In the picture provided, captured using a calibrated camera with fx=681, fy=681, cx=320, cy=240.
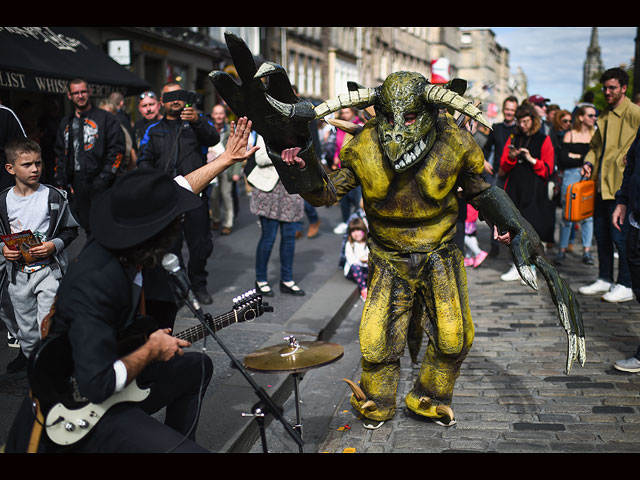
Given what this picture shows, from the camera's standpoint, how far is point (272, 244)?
7.19 metres

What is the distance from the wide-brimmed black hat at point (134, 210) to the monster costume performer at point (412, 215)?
0.87m

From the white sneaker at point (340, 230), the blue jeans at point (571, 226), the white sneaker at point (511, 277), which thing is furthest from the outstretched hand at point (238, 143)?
the white sneaker at point (340, 230)

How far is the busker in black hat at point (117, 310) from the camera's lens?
2.52 metres

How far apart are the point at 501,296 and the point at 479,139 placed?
1.90m

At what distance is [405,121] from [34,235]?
258 centimetres

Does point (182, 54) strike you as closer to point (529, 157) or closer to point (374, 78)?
point (529, 157)

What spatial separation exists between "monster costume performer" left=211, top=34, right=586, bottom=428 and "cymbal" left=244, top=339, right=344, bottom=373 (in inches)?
20.0

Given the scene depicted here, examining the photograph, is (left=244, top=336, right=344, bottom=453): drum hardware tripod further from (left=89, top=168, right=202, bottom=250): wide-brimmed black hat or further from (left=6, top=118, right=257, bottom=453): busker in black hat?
(left=89, top=168, right=202, bottom=250): wide-brimmed black hat

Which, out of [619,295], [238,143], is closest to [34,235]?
[238,143]

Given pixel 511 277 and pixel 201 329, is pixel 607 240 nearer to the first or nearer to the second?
pixel 511 277

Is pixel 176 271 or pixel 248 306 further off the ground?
pixel 176 271

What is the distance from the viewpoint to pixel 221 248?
999 centimetres

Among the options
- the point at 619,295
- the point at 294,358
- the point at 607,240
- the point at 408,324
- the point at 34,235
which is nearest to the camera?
the point at 294,358

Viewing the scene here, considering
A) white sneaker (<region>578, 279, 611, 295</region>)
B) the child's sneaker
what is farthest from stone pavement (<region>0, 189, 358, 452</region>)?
white sneaker (<region>578, 279, 611, 295</region>)
